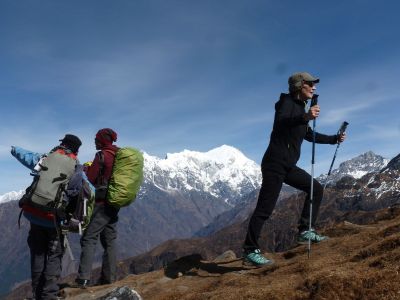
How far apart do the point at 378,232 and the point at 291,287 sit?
5263 mm

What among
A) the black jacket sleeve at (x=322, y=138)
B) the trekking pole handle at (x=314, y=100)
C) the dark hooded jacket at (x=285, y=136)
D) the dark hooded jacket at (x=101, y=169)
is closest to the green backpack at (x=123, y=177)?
the dark hooded jacket at (x=101, y=169)

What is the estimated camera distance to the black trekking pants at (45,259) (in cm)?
1023

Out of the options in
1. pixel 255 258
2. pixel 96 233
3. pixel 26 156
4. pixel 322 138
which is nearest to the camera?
pixel 26 156

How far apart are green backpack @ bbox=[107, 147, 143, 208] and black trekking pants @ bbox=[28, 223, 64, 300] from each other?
218 cm

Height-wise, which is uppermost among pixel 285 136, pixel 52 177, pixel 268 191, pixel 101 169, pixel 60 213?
pixel 285 136

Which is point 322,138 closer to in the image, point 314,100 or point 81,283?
point 314,100

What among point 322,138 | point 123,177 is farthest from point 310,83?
point 123,177

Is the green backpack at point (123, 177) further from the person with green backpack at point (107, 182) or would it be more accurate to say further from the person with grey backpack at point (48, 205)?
the person with grey backpack at point (48, 205)

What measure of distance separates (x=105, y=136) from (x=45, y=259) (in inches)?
152

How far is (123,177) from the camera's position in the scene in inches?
480

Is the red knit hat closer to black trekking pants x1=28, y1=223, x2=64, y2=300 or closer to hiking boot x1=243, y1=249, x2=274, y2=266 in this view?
black trekking pants x1=28, y1=223, x2=64, y2=300

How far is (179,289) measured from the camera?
452 inches

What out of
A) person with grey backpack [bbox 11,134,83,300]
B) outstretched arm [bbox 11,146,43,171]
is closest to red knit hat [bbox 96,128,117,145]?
person with grey backpack [bbox 11,134,83,300]

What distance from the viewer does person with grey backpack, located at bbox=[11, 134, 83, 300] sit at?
9891 mm
